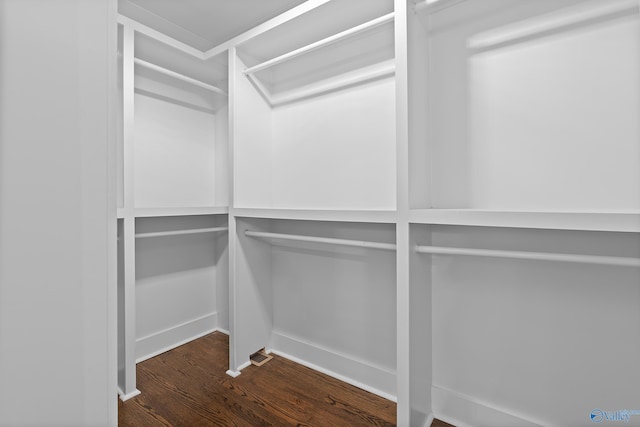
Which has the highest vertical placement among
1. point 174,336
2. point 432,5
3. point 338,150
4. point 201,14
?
point 201,14

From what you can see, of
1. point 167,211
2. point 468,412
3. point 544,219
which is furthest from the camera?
point 167,211

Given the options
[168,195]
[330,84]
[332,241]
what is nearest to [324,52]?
[330,84]

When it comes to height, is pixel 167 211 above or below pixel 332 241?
above

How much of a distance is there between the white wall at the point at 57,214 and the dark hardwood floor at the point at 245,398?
1.23 m

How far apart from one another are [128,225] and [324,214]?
1.08 metres

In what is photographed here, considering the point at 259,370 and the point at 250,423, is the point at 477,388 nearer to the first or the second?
the point at 250,423

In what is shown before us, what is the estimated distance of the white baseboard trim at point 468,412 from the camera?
1.34 m

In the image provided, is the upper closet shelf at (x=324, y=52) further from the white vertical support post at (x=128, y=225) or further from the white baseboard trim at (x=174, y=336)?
the white baseboard trim at (x=174, y=336)

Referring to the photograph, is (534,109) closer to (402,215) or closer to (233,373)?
(402,215)

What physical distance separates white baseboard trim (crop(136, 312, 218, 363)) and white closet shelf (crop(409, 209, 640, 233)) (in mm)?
1925

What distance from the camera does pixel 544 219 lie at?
1023 mm

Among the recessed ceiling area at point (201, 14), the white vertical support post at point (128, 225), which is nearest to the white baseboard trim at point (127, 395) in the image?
the white vertical support post at point (128, 225)

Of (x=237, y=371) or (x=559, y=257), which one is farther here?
(x=237, y=371)

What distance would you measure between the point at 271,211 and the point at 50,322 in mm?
1347
